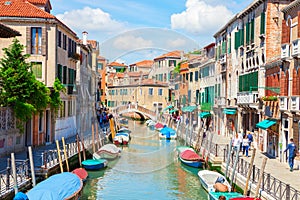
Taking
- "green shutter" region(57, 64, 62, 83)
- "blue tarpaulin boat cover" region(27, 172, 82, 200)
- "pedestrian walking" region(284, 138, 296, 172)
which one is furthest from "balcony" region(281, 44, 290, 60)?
"green shutter" region(57, 64, 62, 83)

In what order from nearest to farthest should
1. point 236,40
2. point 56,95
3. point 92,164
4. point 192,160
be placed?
1. point 92,164
2. point 192,160
3. point 56,95
4. point 236,40

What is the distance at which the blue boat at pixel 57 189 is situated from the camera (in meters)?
12.4

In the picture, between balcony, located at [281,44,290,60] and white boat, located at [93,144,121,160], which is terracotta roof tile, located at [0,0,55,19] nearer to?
white boat, located at [93,144,121,160]

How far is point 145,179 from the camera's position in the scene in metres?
21.5

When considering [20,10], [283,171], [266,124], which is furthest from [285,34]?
[20,10]

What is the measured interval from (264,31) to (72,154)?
36.4ft

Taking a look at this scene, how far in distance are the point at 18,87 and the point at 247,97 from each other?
11988mm

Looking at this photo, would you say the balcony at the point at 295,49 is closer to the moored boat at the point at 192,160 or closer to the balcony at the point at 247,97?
the balcony at the point at 247,97

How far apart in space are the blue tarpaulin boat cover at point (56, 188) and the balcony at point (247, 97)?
12312 millimetres

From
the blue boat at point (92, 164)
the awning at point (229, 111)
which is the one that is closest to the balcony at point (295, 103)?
the blue boat at point (92, 164)

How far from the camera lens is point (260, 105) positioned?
934 inches

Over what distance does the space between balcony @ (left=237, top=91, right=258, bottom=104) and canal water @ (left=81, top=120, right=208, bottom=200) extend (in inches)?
191

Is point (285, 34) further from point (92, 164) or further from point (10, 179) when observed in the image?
point (10, 179)

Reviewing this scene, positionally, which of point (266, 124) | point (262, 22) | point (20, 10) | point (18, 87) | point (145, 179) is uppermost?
point (20, 10)
